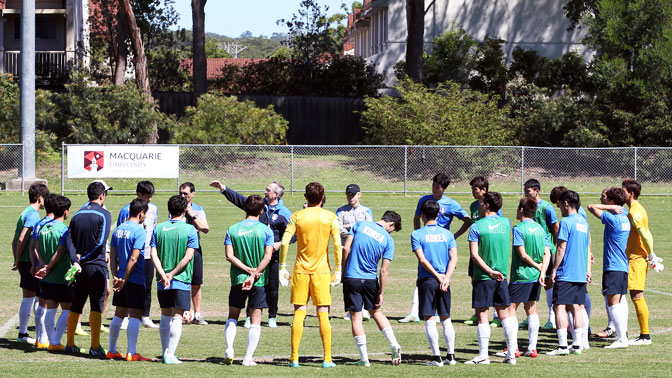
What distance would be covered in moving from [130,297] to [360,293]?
246 cm

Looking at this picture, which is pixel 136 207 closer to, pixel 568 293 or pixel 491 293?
pixel 491 293

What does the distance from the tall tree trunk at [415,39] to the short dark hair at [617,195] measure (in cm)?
2879

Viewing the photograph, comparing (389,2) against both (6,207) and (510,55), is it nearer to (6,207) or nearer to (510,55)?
(510,55)

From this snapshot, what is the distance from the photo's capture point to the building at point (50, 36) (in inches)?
1575

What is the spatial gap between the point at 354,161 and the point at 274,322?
21102 millimetres

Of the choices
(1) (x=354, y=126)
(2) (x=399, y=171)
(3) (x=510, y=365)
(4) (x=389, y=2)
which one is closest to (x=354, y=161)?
(2) (x=399, y=171)

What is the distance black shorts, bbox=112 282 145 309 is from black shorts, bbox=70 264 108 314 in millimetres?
342

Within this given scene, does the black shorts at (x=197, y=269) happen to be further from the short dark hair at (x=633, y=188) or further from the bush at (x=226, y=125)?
the bush at (x=226, y=125)

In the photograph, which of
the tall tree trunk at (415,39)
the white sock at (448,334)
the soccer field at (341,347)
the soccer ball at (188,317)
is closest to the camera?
the soccer field at (341,347)

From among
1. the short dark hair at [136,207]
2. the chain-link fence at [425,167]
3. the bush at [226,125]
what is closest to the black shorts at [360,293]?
the short dark hair at [136,207]

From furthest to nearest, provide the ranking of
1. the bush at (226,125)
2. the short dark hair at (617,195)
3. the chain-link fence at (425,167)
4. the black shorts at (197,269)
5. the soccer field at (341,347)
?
the bush at (226,125), the chain-link fence at (425,167), the black shorts at (197,269), the short dark hair at (617,195), the soccer field at (341,347)

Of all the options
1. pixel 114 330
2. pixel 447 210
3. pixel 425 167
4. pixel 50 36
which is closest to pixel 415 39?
pixel 425 167

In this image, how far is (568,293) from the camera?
384 inches

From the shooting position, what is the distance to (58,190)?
2972 centimetres
